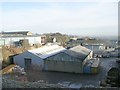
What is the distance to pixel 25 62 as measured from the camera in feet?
28.6

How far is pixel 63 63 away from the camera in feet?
25.7

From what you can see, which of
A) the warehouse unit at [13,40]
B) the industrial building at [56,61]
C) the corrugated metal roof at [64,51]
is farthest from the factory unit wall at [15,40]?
the industrial building at [56,61]

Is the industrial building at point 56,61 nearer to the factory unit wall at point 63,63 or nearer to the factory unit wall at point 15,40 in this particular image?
the factory unit wall at point 63,63

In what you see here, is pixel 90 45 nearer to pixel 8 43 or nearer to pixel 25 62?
pixel 8 43

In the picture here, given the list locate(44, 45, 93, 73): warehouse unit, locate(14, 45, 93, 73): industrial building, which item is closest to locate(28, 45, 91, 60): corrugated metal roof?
locate(14, 45, 93, 73): industrial building

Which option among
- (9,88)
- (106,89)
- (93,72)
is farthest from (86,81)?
(9,88)

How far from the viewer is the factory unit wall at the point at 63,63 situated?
7.64 m

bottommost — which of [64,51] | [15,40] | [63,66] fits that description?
[63,66]

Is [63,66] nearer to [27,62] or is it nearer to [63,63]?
[63,63]

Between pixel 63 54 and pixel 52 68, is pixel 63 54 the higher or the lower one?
the higher one

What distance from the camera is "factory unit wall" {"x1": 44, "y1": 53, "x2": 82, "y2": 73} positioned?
7641mm

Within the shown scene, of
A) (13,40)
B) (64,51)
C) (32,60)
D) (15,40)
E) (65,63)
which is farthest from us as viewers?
(15,40)

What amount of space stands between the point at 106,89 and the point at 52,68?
4.66m

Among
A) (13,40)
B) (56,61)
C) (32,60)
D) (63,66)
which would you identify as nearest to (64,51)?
(56,61)
